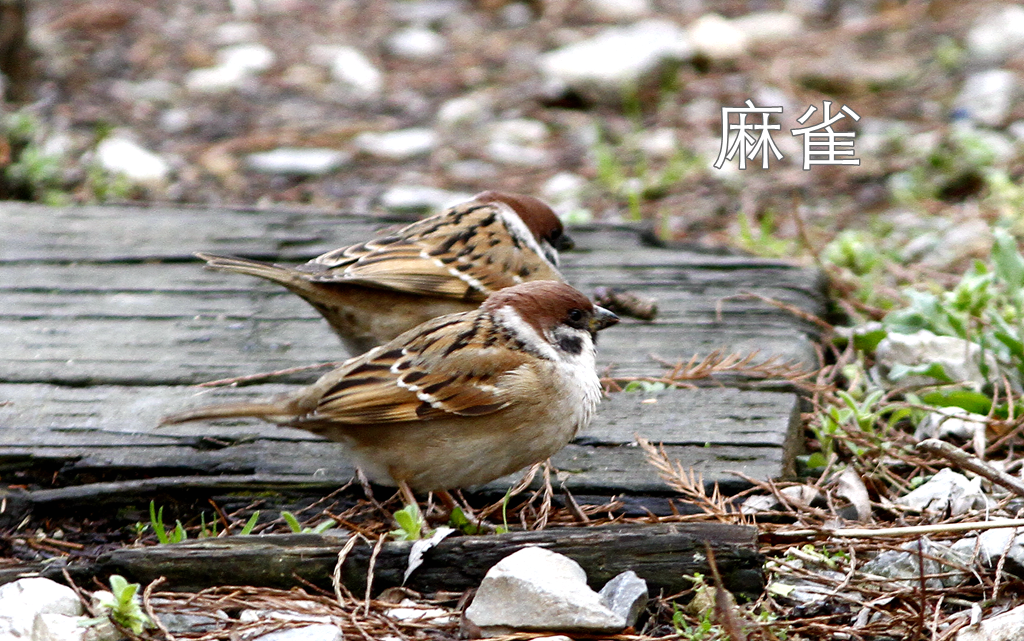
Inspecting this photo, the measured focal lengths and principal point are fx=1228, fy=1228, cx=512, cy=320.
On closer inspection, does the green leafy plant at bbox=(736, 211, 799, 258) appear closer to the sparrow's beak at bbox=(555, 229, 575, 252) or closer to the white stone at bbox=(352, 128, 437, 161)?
the sparrow's beak at bbox=(555, 229, 575, 252)

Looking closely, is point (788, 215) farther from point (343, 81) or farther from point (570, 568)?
point (570, 568)

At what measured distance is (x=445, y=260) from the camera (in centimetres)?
447

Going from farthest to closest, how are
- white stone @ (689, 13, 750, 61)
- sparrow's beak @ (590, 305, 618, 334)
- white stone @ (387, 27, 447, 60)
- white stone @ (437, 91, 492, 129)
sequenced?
white stone @ (387, 27, 447, 60) < white stone @ (689, 13, 750, 61) < white stone @ (437, 91, 492, 129) < sparrow's beak @ (590, 305, 618, 334)

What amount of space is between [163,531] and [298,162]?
4.57 meters

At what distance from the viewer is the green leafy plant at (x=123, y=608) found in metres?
2.78

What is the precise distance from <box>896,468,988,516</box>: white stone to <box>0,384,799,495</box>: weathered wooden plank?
37cm

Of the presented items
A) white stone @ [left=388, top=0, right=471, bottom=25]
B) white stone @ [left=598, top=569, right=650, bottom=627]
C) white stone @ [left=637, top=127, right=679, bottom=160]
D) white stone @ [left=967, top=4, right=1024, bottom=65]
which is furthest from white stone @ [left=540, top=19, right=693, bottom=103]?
white stone @ [left=598, top=569, right=650, bottom=627]

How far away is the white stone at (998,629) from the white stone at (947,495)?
0.57 meters

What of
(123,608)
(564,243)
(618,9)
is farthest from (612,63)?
(123,608)

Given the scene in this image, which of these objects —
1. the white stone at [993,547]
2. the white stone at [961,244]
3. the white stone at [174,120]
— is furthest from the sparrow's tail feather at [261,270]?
the white stone at [174,120]

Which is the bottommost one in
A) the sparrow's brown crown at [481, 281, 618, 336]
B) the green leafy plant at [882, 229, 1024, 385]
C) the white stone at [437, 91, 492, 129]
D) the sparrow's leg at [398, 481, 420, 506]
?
the sparrow's leg at [398, 481, 420, 506]

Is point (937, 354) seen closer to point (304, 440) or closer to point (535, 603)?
point (535, 603)

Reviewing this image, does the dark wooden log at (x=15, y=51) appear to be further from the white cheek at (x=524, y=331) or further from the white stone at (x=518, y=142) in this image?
the white cheek at (x=524, y=331)

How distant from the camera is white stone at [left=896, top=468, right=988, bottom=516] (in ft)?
11.1
